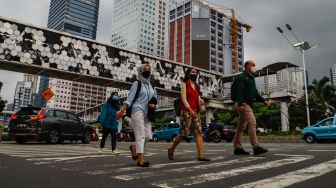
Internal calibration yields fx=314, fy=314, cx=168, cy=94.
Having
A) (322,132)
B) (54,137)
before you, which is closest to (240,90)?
(54,137)

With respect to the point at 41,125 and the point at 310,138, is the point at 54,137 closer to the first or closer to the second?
the point at 41,125

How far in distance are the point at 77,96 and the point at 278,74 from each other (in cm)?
13625

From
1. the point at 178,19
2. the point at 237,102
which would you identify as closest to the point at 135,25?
the point at 178,19

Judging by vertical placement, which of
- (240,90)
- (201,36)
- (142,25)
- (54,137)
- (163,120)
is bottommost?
(54,137)

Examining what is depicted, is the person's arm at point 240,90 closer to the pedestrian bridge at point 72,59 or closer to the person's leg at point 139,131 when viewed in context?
the person's leg at point 139,131

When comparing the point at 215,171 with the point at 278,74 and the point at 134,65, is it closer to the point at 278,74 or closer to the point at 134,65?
the point at 134,65

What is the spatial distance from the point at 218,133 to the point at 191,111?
15.2 metres

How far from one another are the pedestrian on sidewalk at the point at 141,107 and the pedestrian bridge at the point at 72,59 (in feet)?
70.3

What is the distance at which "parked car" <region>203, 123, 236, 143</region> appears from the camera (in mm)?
20891

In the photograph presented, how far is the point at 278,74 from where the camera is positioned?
41.4 m

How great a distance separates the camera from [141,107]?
5633 mm

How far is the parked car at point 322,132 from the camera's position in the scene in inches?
644

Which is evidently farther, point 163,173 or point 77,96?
point 77,96

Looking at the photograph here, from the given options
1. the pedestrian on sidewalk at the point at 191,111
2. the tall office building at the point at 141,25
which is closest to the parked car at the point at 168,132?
the pedestrian on sidewalk at the point at 191,111
